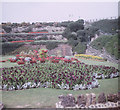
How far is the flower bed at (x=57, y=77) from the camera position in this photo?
5000 mm

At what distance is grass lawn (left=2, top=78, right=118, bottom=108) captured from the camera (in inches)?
155

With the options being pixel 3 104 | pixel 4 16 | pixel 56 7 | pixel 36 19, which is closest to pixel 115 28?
pixel 56 7

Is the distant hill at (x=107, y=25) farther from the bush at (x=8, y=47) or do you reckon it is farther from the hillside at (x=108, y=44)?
the bush at (x=8, y=47)

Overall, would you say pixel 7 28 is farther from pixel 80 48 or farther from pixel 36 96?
pixel 36 96

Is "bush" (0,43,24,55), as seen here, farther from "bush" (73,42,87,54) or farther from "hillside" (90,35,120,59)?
"hillside" (90,35,120,59)

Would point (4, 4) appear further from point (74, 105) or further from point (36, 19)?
point (74, 105)

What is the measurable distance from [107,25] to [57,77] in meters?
3.04

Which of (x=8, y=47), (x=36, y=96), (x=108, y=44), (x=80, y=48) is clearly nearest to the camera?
(x=36, y=96)

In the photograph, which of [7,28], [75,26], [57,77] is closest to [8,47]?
[7,28]

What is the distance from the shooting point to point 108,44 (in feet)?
21.7

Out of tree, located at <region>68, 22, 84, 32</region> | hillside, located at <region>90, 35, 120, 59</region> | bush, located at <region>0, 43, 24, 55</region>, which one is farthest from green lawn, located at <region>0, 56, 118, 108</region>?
tree, located at <region>68, 22, 84, 32</region>

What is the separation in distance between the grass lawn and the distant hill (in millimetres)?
2284

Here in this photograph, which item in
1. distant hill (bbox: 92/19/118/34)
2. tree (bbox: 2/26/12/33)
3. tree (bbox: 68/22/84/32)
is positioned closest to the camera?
distant hill (bbox: 92/19/118/34)

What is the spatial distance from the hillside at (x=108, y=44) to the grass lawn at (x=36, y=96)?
1.52m
